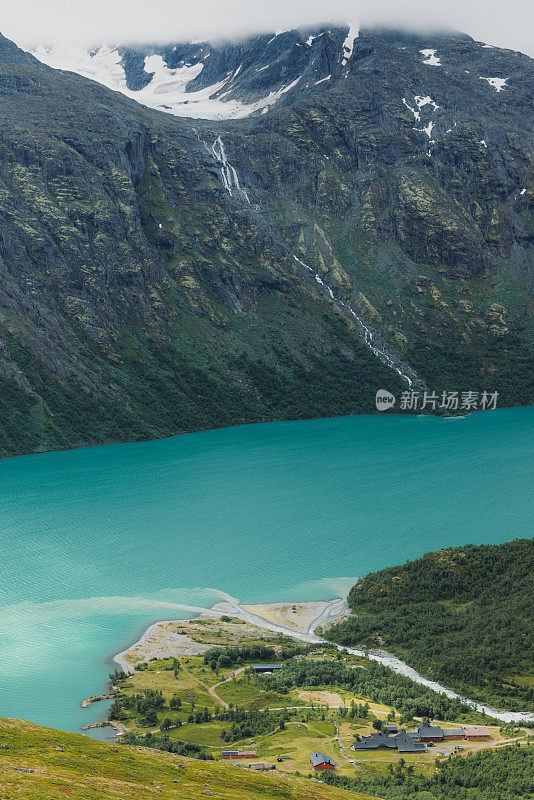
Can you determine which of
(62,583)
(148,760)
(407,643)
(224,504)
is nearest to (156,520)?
(224,504)

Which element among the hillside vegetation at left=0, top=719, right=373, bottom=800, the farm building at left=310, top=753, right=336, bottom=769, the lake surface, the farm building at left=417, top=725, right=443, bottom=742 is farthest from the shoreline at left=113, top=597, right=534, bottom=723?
the hillside vegetation at left=0, top=719, right=373, bottom=800

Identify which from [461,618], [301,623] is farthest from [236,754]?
[461,618]

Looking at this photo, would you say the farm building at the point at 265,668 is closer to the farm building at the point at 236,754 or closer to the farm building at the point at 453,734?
the farm building at the point at 236,754

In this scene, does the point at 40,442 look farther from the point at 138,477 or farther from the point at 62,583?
the point at 62,583

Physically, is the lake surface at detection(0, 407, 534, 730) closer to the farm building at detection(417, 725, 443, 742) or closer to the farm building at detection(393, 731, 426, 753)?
the farm building at detection(393, 731, 426, 753)

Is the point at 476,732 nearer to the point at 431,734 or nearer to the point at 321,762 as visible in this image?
the point at 431,734

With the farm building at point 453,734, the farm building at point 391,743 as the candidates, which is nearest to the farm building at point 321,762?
the farm building at point 391,743
